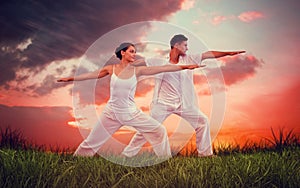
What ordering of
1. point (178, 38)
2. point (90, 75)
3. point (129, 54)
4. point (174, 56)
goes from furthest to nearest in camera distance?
1. point (174, 56)
2. point (178, 38)
3. point (90, 75)
4. point (129, 54)

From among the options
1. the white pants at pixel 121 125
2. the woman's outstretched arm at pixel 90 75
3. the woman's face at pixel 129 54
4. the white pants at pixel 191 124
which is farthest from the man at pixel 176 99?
the woman's outstretched arm at pixel 90 75

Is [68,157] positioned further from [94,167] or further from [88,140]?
[94,167]

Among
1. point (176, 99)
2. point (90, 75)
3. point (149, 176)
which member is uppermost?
point (90, 75)

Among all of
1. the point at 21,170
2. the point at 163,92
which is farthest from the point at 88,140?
the point at 21,170

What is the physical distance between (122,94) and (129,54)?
672 mm

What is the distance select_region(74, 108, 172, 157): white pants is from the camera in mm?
7434

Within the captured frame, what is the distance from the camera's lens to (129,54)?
23.9ft

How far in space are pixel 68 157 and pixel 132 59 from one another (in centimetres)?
191

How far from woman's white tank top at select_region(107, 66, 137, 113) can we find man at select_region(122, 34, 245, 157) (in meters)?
0.67

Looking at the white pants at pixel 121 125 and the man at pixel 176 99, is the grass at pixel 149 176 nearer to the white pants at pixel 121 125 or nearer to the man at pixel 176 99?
the white pants at pixel 121 125

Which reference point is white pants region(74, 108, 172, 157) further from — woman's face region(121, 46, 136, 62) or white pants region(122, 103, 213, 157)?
woman's face region(121, 46, 136, 62)

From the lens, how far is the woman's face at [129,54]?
23.8 ft

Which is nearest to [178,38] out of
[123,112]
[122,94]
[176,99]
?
[176,99]

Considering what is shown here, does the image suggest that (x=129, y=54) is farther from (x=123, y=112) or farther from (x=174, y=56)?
(x=174, y=56)
